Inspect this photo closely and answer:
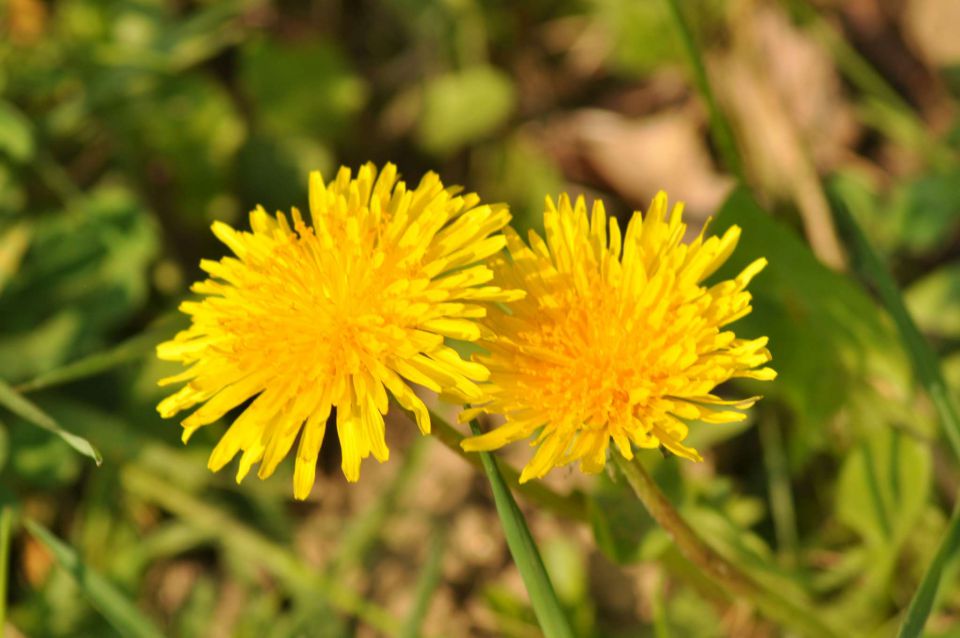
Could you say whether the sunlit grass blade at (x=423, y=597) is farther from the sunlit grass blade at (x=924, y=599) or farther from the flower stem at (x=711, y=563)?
the sunlit grass blade at (x=924, y=599)

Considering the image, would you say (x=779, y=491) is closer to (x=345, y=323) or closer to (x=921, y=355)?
(x=921, y=355)

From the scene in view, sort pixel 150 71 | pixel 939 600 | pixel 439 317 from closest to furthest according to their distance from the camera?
pixel 439 317
pixel 939 600
pixel 150 71

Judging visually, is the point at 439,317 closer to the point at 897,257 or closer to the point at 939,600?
the point at 939,600

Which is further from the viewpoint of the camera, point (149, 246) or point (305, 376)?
point (149, 246)

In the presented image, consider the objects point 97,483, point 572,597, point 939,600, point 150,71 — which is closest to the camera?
point 939,600

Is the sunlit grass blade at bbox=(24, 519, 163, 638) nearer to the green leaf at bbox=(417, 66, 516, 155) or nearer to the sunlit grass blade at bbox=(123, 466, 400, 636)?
the sunlit grass blade at bbox=(123, 466, 400, 636)

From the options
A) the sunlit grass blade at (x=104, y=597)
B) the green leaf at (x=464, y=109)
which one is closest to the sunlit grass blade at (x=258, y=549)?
the sunlit grass blade at (x=104, y=597)

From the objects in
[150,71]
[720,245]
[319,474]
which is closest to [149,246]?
[150,71]
